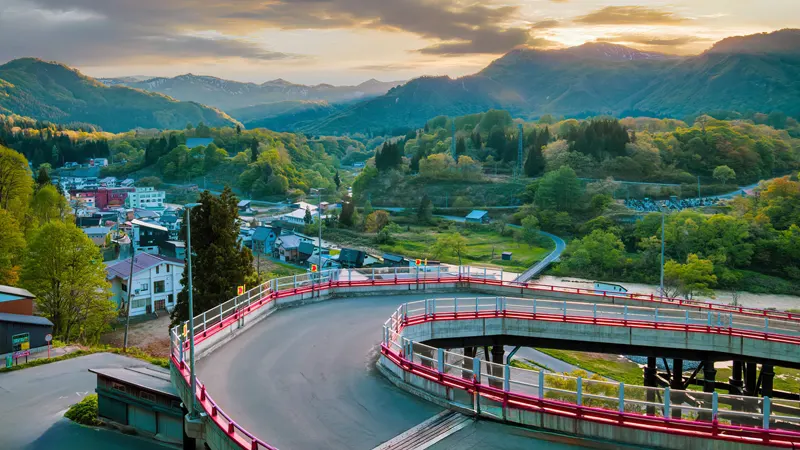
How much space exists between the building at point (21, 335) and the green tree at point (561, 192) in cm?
7617

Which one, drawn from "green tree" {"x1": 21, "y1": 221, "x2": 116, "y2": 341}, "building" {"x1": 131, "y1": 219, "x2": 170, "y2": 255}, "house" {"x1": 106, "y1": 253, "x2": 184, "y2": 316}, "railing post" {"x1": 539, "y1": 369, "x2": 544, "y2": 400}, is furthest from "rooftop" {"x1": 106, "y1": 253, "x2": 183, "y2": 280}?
"railing post" {"x1": 539, "y1": 369, "x2": 544, "y2": 400}

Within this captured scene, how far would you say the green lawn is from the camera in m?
78.7

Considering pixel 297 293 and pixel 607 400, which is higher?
pixel 607 400

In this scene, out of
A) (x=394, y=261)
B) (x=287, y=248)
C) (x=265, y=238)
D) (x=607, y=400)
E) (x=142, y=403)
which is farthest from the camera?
(x=265, y=238)

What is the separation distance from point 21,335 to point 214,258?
1257 centimetres

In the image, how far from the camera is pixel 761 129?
142250 millimetres

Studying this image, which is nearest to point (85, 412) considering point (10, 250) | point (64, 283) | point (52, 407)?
point (52, 407)

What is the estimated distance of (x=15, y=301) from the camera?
37.8m

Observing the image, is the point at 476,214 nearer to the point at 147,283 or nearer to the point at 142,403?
the point at 147,283

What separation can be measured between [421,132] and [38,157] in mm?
106508

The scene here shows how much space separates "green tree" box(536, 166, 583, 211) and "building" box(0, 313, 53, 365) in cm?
7617

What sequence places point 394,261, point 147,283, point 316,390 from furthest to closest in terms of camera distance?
point 394,261 < point 147,283 < point 316,390

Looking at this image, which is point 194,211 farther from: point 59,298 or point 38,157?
point 38,157

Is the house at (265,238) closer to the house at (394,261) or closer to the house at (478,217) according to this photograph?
the house at (394,261)
